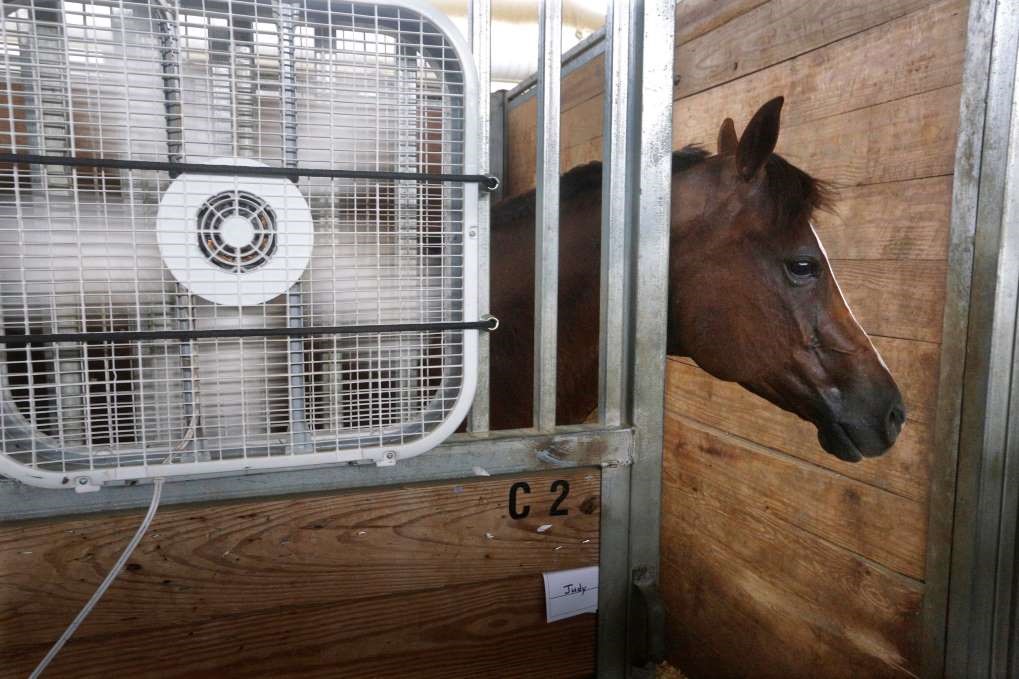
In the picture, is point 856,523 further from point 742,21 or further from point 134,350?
point 134,350

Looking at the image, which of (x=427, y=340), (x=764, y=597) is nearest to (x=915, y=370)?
(x=764, y=597)

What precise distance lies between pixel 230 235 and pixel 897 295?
99 cm

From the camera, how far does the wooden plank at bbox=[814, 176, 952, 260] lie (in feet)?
3.33

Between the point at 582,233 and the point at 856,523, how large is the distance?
2.40 ft

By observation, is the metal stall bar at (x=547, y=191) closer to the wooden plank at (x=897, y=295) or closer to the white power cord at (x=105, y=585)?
the white power cord at (x=105, y=585)

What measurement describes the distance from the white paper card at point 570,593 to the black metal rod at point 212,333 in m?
0.37

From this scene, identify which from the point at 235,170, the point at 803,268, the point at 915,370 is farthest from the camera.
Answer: the point at 803,268

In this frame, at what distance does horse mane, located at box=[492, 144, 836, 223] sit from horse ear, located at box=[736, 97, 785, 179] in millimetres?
20

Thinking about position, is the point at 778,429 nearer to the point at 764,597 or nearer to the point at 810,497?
the point at 810,497

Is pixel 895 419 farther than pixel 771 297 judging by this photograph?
No

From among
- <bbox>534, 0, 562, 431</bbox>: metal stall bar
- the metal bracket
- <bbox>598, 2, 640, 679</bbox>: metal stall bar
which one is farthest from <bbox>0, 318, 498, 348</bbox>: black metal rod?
the metal bracket

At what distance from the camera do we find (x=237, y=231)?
2.20 ft

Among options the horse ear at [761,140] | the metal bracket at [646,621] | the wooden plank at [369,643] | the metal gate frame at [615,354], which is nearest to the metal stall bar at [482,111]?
the metal gate frame at [615,354]

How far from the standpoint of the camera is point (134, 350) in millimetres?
667
